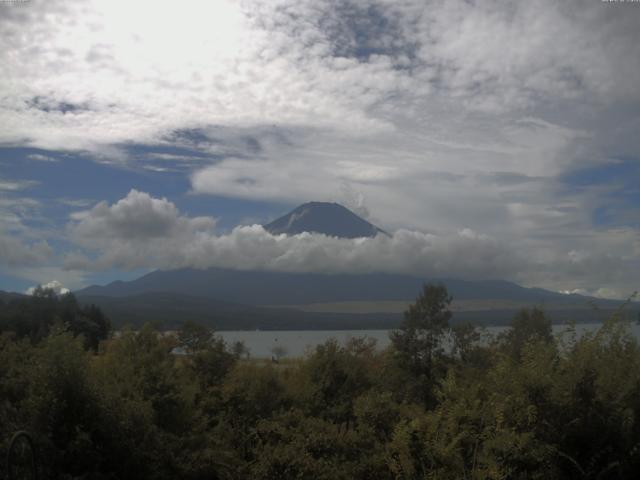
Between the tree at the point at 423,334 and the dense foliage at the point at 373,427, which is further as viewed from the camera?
the tree at the point at 423,334

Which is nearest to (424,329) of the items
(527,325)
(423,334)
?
(423,334)

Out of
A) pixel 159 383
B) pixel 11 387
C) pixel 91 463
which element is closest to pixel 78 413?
pixel 91 463

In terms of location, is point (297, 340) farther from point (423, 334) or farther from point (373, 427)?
point (373, 427)

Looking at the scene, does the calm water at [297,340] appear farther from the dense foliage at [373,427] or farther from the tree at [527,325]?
the dense foliage at [373,427]

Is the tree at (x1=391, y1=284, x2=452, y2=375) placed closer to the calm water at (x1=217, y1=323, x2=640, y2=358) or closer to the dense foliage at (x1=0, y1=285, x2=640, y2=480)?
the calm water at (x1=217, y1=323, x2=640, y2=358)

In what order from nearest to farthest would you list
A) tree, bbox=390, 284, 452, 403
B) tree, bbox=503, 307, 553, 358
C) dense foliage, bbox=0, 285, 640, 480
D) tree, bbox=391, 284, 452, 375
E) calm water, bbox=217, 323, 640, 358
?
dense foliage, bbox=0, 285, 640, 480, calm water, bbox=217, 323, 640, 358, tree, bbox=390, 284, 452, 403, tree, bbox=391, 284, 452, 375, tree, bbox=503, 307, 553, 358

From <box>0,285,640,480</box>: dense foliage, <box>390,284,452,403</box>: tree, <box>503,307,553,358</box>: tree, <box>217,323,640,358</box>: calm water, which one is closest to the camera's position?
<box>0,285,640,480</box>: dense foliage

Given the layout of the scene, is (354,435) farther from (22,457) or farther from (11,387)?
(11,387)

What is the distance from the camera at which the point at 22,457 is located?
8945mm

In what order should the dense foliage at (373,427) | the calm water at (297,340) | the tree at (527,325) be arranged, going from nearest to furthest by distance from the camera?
the dense foliage at (373,427)
the calm water at (297,340)
the tree at (527,325)

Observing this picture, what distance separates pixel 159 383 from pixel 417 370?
50.9 ft

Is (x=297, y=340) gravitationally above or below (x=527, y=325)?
below

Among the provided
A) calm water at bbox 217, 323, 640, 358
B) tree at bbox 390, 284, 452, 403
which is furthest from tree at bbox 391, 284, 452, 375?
calm water at bbox 217, 323, 640, 358

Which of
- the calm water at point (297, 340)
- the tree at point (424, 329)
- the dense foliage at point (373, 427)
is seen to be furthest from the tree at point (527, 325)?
the dense foliage at point (373, 427)
